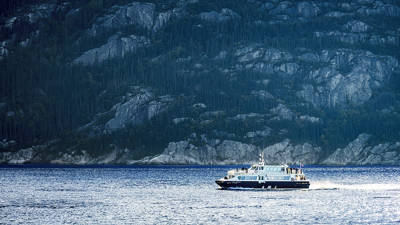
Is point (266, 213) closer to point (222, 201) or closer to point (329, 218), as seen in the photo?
point (329, 218)

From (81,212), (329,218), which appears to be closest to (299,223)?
(329,218)

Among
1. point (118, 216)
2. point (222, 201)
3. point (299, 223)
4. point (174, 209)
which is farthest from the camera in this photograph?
point (222, 201)

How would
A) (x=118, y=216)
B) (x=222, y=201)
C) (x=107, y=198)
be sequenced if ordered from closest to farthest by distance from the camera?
(x=118, y=216) → (x=222, y=201) → (x=107, y=198)

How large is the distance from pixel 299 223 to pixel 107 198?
6820 cm

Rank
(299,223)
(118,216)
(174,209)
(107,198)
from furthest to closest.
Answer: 1. (107,198)
2. (174,209)
3. (118,216)
4. (299,223)

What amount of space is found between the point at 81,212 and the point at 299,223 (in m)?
42.4

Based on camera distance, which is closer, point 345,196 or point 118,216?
point 118,216

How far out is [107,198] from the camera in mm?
193125

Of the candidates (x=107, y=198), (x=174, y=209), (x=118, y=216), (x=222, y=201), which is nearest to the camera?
(x=118, y=216)

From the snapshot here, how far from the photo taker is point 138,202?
179000 millimetres

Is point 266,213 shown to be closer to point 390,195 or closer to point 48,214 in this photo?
point 48,214

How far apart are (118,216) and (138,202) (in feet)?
101

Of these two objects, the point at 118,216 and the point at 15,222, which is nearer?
the point at 15,222

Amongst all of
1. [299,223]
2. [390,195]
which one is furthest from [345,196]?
[299,223]
